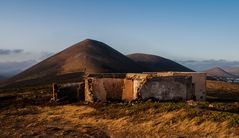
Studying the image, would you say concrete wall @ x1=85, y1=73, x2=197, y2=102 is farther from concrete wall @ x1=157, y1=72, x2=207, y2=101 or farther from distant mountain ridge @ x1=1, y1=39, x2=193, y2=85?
distant mountain ridge @ x1=1, y1=39, x2=193, y2=85

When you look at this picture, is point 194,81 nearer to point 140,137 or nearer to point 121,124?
point 121,124

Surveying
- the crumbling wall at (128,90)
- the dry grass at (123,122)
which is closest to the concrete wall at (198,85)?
the crumbling wall at (128,90)

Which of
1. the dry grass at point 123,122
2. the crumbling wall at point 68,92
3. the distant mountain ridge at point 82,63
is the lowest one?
the dry grass at point 123,122

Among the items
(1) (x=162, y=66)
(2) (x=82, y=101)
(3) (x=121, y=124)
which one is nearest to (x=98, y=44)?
(1) (x=162, y=66)

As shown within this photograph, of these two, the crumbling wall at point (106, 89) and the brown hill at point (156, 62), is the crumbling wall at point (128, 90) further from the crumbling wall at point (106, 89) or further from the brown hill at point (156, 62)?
the brown hill at point (156, 62)

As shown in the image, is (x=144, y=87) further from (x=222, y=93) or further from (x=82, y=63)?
(x=82, y=63)

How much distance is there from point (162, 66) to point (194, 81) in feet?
294

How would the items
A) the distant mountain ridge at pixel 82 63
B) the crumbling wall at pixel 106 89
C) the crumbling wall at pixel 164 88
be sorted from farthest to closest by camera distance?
the distant mountain ridge at pixel 82 63 → the crumbling wall at pixel 106 89 → the crumbling wall at pixel 164 88

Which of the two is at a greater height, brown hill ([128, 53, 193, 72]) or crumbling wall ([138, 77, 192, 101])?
brown hill ([128, 53, 193, 72])

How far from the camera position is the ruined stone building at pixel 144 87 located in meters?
26.4

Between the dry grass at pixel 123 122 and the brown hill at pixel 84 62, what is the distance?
47.5 m

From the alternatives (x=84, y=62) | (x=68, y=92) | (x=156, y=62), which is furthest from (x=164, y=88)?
(x=156, y=62)

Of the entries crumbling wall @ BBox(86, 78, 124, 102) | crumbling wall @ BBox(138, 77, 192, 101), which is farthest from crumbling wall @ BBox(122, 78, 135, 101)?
crumbling wall @ BBox(138, 77, 192, 101)

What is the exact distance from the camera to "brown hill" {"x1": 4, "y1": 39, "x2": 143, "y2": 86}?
260ft
